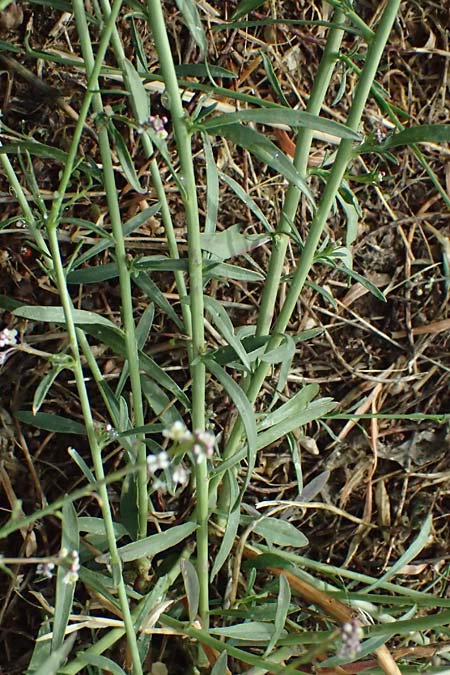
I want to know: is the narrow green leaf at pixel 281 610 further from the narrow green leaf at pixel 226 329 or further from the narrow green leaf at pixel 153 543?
the narrow green leaf at pixel 226 329

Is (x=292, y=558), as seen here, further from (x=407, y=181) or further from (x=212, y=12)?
(x=212, y=12)

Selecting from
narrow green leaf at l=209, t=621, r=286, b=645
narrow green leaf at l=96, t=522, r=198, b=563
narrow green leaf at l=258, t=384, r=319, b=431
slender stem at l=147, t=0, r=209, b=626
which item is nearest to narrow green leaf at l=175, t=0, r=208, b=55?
slender stem at l=147, t=0, r=209, b=626

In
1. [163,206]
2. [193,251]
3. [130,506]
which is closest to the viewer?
[193,251]

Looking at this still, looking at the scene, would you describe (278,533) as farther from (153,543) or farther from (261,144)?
(261,144)

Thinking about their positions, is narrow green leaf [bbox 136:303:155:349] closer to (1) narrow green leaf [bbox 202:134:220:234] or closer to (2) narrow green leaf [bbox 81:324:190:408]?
(2) narrow green leaf [bbox 81:324:190:408]

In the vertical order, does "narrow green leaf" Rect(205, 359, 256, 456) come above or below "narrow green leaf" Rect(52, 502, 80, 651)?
above

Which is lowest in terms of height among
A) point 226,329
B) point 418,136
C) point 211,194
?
point 226,329

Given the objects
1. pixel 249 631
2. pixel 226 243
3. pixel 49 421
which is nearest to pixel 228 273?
pixel 226 243
